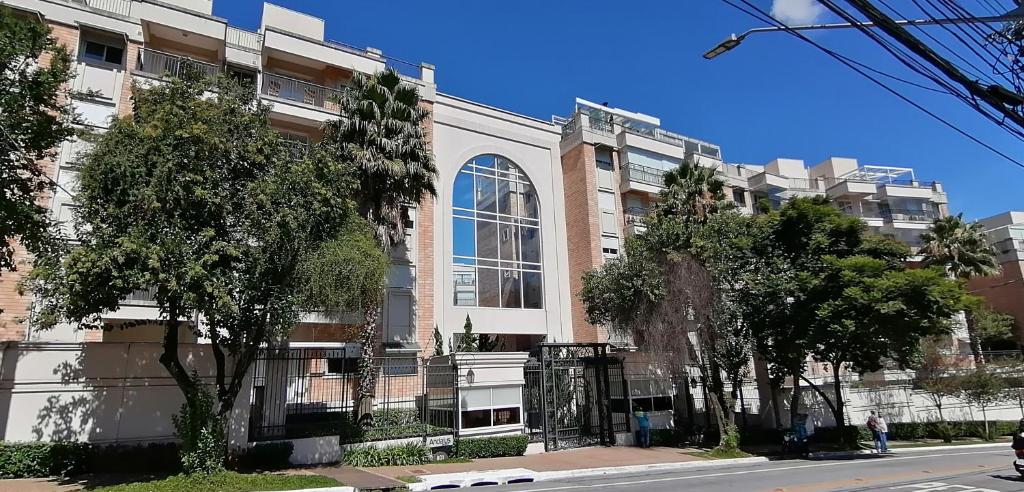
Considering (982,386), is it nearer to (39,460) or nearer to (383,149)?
(383,149)

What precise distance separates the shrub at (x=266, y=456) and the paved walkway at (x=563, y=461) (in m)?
2.34

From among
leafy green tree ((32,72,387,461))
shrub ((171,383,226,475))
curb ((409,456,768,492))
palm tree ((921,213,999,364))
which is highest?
palm tree ((921,213,999,364))

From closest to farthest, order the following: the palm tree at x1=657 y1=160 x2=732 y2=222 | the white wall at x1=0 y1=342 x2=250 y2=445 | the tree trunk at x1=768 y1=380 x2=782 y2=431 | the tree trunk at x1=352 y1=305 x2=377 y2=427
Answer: the white wall at x1=0 y1=342 x2=250 y2=445
the tree trunk at x1=352 y1=305 x2=377 y2=427
the tree trunk at x1=768 y1=380 x2=782 y2=431
the palm tree at x1=657 y1=160 x2=732 y2=222

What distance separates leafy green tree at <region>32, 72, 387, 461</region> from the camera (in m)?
11.3

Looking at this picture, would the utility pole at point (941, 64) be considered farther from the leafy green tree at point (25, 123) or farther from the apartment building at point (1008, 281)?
the apartment building at point (1008, 281)

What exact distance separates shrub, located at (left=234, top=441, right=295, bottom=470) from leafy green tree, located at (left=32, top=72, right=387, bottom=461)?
5.81 feet

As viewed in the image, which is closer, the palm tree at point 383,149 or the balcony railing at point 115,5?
the palm tree at point 383,149

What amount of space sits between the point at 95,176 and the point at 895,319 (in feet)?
78.2

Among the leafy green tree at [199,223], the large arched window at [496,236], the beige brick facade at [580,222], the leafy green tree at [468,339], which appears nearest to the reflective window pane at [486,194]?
the large arched window at [496,236]

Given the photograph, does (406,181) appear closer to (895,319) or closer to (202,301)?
(202,301)

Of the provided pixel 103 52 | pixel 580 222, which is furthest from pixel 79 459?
pixel 580 222

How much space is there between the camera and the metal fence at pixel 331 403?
15.8m

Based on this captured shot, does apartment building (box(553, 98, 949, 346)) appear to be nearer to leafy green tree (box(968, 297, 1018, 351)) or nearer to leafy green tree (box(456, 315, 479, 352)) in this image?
leafy green tree (box(456, 315, 479, 352))

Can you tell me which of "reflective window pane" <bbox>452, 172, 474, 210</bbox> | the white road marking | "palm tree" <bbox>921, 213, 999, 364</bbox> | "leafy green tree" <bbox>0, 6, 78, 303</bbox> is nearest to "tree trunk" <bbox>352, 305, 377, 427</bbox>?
"leafy green tree" <bbox>0, 6, 78, 303</bbox>
